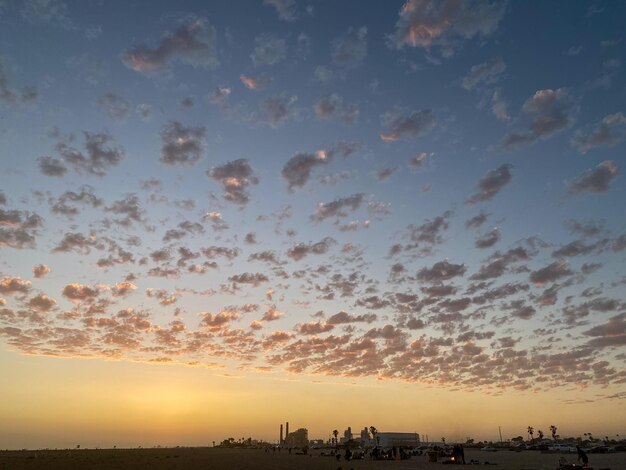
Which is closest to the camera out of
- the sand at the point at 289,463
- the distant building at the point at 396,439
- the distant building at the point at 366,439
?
the sand at the point at 289,463

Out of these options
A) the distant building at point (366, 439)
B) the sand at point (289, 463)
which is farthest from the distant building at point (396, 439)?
the sand at point (289, 463)

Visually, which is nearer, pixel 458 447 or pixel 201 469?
pixel 201 469

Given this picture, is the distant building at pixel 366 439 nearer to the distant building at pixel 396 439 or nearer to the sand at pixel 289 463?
the distant building at pixel 396 439

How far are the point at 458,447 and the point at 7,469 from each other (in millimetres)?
65566

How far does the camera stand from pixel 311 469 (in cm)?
5566

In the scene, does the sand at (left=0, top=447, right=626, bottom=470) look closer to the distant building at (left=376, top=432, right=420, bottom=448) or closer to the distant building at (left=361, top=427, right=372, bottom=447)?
the distant building at (left=376, top=432, right=420, bottom=448)

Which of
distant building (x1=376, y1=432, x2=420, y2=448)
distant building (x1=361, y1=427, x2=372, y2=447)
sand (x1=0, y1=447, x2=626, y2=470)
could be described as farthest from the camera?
distant building (x1=361, y1=427, x2=372, y2=447)

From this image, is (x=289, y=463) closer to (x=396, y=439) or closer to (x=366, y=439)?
(x=396, y=439)

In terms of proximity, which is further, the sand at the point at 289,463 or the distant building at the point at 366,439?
the distant building at the point at 366,439

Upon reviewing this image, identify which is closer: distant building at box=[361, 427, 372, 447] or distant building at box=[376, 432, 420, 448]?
distant building at box=[376, 432, 420, 448]

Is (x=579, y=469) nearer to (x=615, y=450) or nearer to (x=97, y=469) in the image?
(x=97, y=469)

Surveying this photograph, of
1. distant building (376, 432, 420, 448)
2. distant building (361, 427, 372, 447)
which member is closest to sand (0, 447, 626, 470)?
distant building (376, 432, 420, 448)

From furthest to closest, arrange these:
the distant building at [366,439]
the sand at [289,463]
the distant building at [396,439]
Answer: the distant building at [366,439], the distant building at [396,439], the sand at [289,463]

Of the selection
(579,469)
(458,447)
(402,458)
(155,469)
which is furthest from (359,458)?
(579,469)
